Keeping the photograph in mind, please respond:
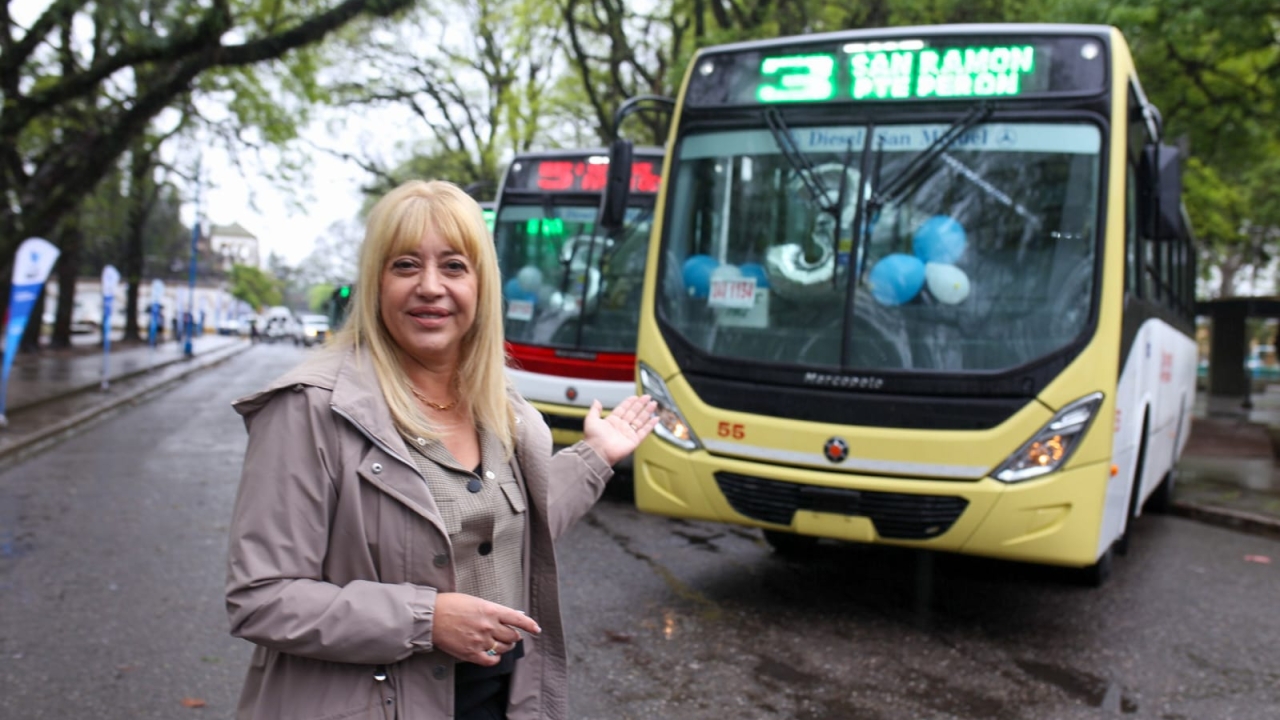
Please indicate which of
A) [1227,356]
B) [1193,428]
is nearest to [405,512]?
[1193,428]

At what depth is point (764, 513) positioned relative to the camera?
579 cm

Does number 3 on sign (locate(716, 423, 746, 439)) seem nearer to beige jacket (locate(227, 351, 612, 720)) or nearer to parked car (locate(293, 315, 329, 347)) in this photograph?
beige jacket (locate(227, 351, 612, 720))

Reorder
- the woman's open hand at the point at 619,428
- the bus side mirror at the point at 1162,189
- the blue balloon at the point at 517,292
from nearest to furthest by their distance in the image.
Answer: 1. the woman's open hand at the point at 619,428
2. the bus side mirror at the point at 1162,189
3. the blue balloon at the point at 517,292

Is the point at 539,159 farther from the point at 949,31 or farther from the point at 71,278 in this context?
the point at 71,278

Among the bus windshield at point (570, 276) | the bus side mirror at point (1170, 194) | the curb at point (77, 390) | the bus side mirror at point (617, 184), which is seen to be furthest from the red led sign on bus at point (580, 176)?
the curb at point (77, 390)

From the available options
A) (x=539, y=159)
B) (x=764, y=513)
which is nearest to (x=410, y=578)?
(x=764, y=513)

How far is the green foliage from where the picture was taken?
10062 cm

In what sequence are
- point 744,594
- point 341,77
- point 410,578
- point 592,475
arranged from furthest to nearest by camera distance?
point 341,77 < point 744,594 < point 592,475 < point 410,578

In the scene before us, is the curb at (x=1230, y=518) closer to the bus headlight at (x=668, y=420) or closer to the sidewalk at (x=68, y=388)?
the bus headlight at (x=668, y=420)

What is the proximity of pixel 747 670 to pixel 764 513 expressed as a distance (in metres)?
0.97

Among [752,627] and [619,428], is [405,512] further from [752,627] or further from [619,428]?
[752,627]

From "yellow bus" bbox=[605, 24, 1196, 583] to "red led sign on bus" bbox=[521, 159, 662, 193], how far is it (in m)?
4.38

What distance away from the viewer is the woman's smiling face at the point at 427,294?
2086 mm

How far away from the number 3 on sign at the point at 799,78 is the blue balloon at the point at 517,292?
5379 mm
